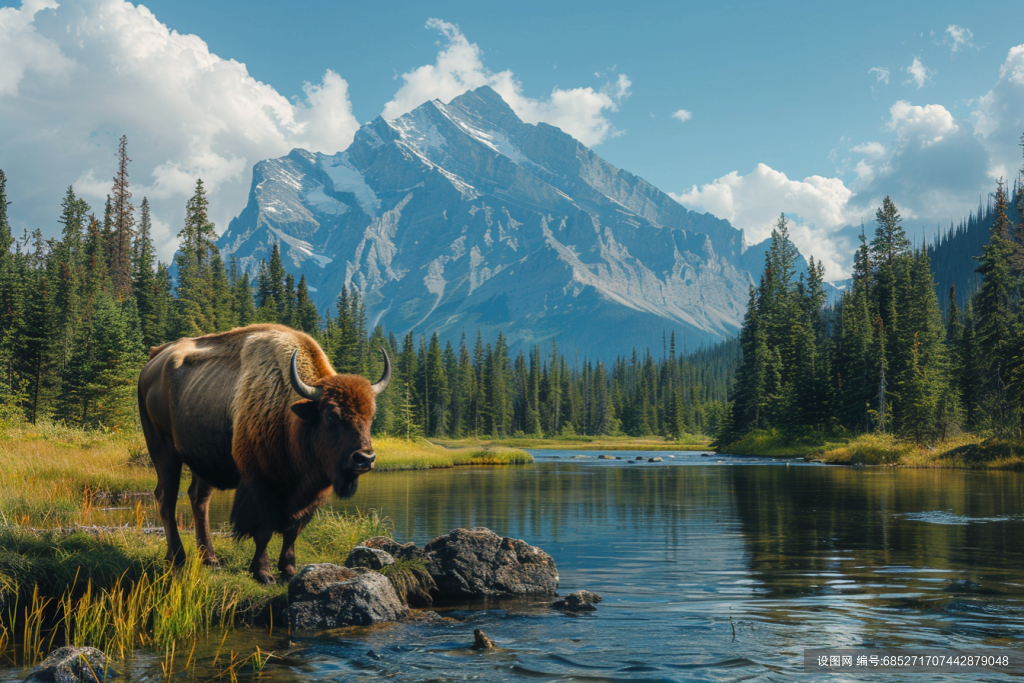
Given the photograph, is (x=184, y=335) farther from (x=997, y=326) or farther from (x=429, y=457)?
(x=997, y=326)

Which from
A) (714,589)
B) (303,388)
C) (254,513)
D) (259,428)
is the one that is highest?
(303,388)

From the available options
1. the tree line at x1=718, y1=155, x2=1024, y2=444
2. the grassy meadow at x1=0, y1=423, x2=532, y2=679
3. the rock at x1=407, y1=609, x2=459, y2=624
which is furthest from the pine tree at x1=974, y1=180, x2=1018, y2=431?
the grassy meadow at x1=0, y1=423, x2=532, y2=679

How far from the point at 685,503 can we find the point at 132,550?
71.5 feet

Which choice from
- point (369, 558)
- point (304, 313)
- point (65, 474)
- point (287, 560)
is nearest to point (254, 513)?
point (287, 560)

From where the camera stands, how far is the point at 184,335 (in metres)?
71.0

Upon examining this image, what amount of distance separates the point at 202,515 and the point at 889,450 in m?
54.2

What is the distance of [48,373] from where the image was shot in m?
56.1

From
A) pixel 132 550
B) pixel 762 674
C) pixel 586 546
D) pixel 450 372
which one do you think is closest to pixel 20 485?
pixel 132 550

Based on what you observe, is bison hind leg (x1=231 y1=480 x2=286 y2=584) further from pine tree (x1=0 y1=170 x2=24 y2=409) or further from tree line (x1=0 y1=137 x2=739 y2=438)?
pine tree (x1=0 y1=170 x2=24 y2=409)

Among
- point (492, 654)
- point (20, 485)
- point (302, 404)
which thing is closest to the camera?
point (492, 654)

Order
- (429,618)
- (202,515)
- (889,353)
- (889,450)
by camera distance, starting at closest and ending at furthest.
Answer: (429,618) < (202,515) < (889,450) < (889,353)

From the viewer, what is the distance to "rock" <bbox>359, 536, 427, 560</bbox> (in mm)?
12328

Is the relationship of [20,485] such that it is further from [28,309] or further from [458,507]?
[28,309]

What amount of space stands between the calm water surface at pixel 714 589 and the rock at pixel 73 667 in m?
0.60
